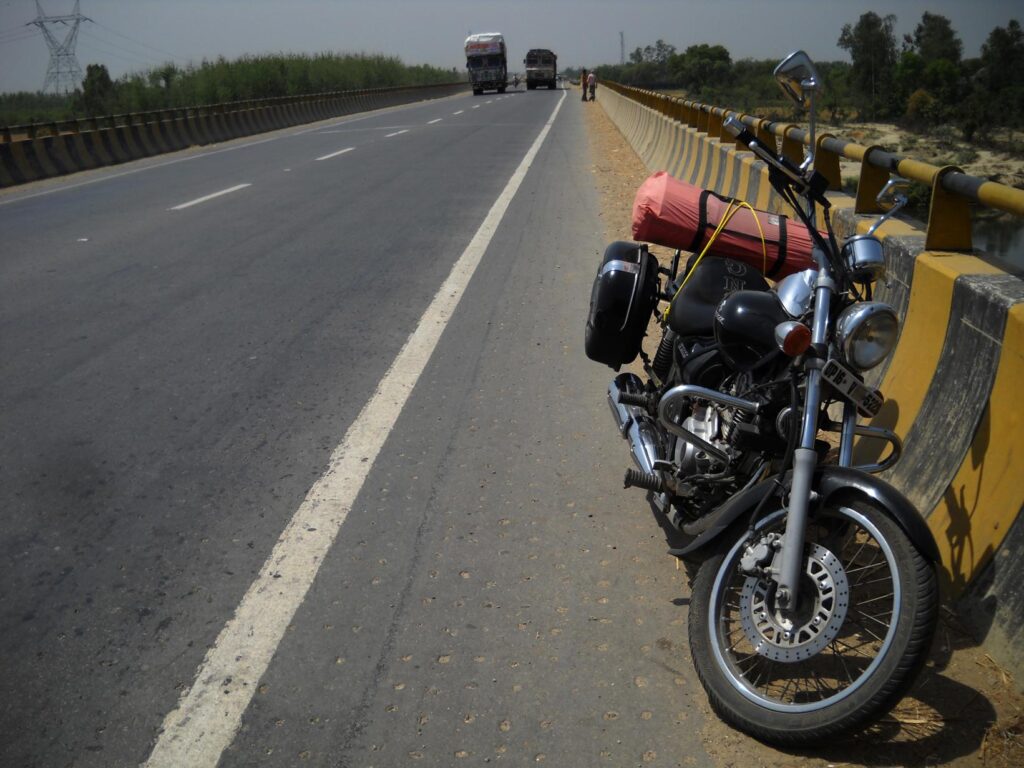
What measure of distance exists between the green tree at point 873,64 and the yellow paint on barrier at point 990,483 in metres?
16.9

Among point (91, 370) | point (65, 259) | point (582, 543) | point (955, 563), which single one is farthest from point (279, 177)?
point (955, 563)

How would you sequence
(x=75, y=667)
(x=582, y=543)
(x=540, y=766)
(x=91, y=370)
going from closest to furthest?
(x=540, y=766)
(x=75, y=667)
(x=582, y=543)
(x=91, y=370)

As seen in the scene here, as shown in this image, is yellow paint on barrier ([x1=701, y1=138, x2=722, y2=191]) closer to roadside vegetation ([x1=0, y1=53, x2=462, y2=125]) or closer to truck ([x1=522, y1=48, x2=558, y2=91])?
Result: roadside vegetation ([x1=0, y1=53, x2=462, y2=125])

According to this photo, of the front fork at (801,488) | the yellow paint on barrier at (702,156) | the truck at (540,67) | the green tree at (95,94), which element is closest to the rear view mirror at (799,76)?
the front fork at (801,488)

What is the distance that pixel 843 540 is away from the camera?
2.68m

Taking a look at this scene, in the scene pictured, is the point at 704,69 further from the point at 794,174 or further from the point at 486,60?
the point at 794,174

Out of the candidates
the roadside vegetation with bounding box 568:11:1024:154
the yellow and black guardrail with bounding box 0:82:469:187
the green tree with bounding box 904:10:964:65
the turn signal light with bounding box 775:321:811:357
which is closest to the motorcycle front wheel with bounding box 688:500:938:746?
the turn signal light with bounding box 775:321:811:357

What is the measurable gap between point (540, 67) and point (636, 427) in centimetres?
7017

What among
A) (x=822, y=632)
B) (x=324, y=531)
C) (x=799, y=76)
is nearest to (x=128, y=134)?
(x=324, y=531)

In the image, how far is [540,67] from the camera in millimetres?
70062

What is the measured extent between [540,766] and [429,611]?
33.6 inches

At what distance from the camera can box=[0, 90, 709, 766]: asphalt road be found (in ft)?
9.19

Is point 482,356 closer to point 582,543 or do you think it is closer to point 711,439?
point 582,543

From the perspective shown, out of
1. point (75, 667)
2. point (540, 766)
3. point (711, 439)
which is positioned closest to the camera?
point (540, 766)
